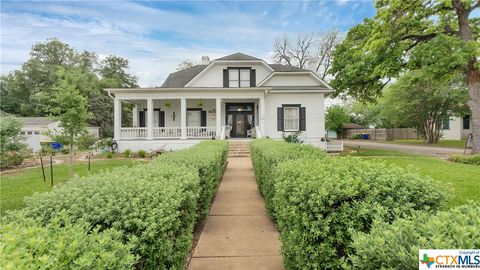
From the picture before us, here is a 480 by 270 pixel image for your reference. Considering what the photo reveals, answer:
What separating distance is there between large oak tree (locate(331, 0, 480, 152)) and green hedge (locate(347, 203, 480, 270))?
13.5 meters

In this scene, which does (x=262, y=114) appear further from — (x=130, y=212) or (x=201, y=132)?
(x=130, y=212)

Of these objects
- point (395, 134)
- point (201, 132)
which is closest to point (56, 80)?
point (201, 132)

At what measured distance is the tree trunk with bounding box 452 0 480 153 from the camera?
13.2 metres

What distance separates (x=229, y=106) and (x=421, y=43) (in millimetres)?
12185

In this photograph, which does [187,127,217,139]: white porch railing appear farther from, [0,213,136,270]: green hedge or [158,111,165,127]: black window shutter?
[0,213,136,270]: green hedge

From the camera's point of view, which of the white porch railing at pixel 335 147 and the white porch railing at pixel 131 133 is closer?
the white porch railing at pixel 131 133

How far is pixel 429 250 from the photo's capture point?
4.53ft

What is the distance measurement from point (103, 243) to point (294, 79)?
754 inches

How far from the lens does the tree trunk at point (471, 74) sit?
13.2 metres

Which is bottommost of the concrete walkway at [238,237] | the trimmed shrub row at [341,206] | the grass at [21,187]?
the concrete walkway at [238,237]

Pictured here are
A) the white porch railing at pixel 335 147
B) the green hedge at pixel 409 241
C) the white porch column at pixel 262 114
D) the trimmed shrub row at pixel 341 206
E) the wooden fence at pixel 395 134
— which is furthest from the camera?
the wooden fence at pixel 395 134

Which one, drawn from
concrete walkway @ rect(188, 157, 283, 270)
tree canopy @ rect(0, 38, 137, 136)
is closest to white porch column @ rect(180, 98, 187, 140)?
concrete walkway @ rect(188, 157, 283, 270)

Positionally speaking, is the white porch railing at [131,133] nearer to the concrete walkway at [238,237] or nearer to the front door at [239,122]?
the front door at [239,122]

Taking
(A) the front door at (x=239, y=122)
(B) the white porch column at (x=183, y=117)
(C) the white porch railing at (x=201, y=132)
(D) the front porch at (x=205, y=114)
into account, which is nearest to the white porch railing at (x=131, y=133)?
(D) the front porch at (x=205, y=114)
